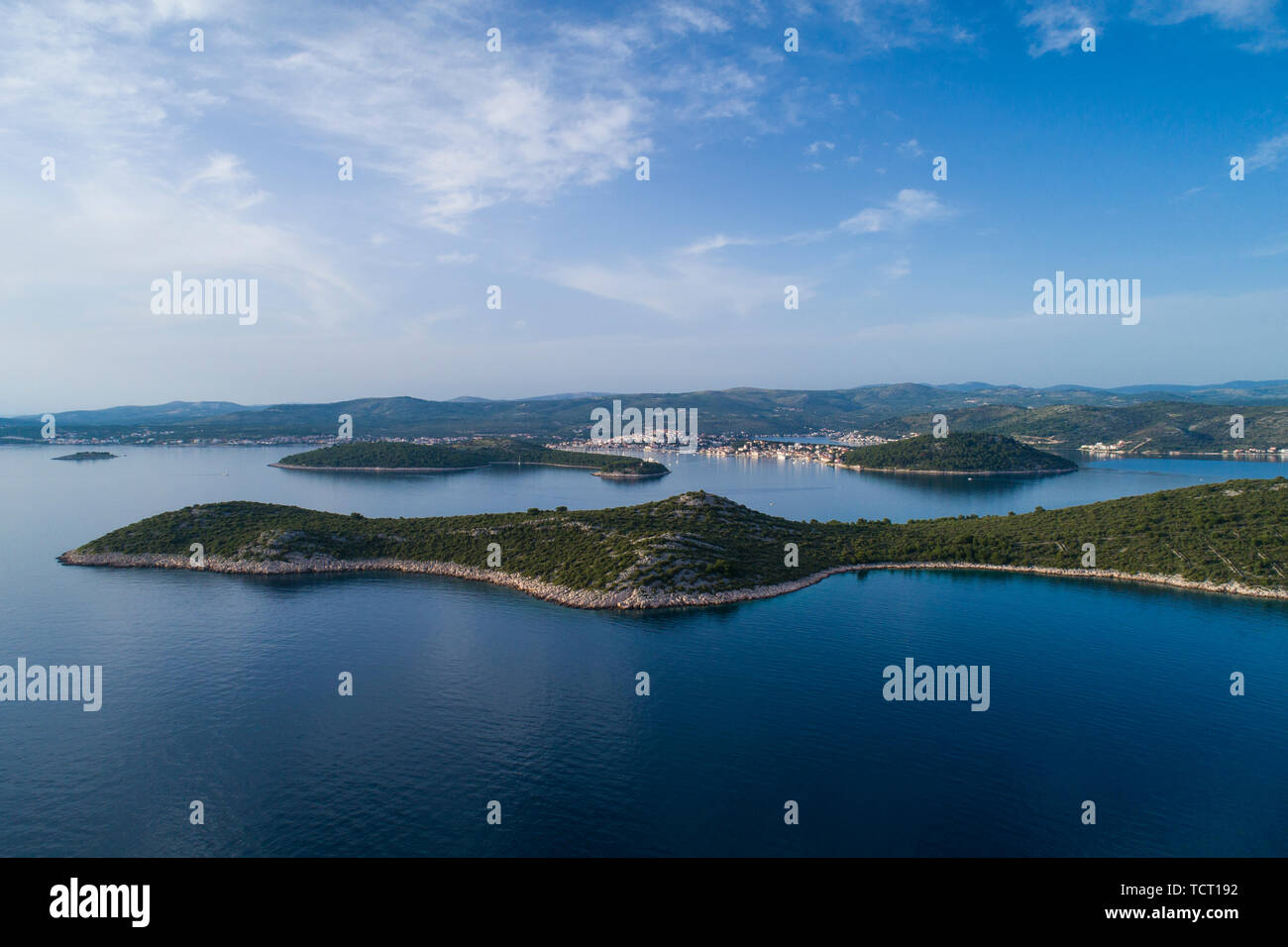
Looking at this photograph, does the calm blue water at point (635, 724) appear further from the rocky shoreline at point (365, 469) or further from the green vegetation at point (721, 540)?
the rocky shoreline at point (365, 469)

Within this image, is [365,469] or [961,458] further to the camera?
[365,469]

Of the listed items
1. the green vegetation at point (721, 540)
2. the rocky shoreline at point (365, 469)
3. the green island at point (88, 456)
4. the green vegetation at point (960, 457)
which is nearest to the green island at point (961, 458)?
the green vegetation at point (960, 457)

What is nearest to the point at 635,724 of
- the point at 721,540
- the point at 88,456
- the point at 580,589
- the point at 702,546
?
the point at 580,589

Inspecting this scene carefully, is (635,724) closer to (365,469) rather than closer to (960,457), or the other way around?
(960,457)

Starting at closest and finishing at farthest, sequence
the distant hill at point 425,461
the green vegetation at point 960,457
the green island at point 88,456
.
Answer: the green vegetation at point 960,457 → the distant hill at point 425,461 → the green island at point 88,456

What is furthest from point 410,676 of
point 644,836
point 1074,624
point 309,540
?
point 1074,624

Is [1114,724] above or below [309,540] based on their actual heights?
below
